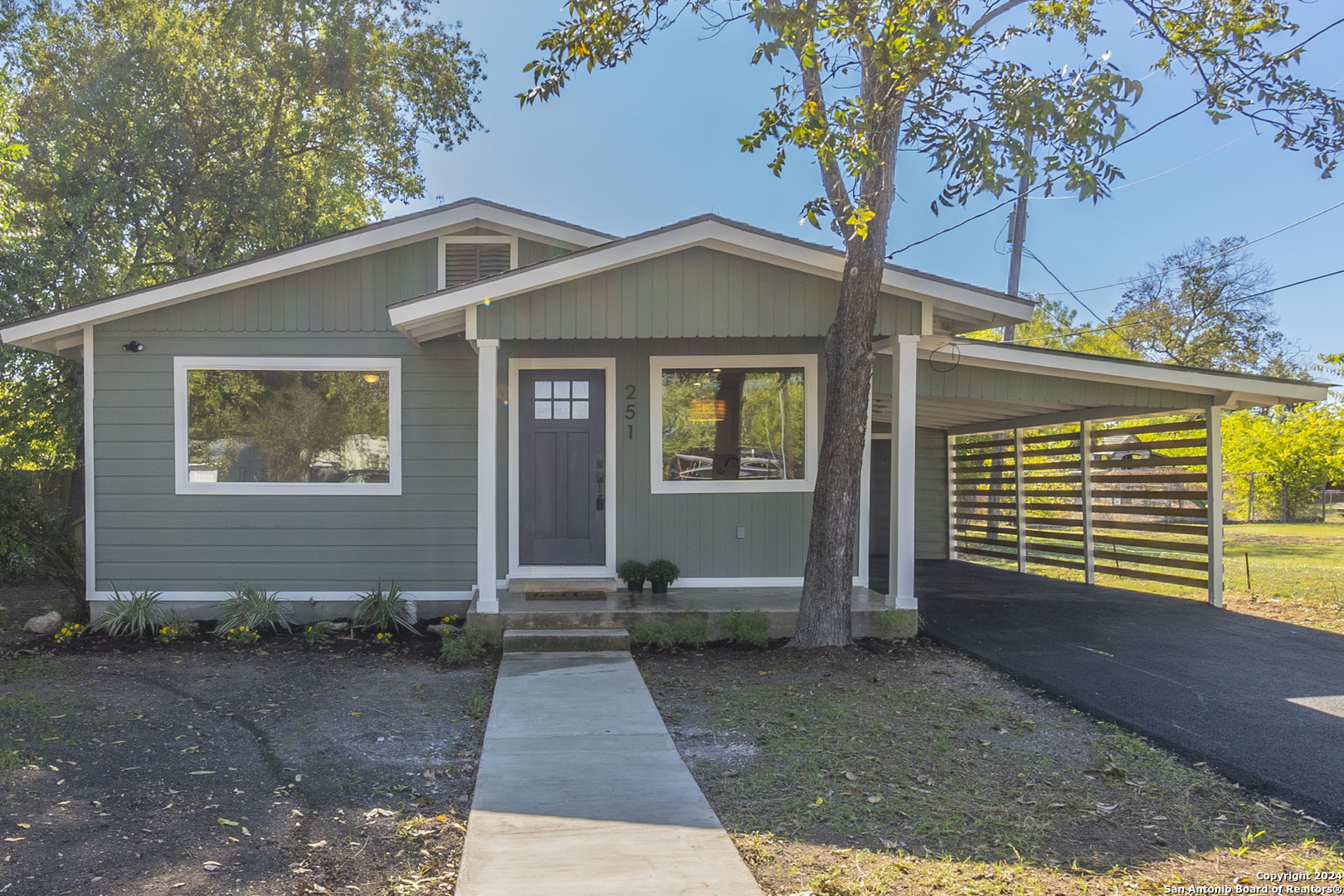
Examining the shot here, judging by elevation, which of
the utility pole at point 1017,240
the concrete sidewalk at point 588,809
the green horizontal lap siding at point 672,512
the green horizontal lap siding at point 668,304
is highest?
the utility pole at point 1017,240

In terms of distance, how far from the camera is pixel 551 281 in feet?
21.1

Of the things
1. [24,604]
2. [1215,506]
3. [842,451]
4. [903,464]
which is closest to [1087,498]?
[1215,506]

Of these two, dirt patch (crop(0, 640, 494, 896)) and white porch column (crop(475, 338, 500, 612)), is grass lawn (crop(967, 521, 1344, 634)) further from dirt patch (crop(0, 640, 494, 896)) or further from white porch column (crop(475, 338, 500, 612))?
dirt patch (crop(0, 640, 494, 896))

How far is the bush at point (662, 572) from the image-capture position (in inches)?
298

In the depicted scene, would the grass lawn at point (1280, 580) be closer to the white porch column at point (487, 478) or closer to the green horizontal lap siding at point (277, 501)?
the white porch column at point (487, 478)

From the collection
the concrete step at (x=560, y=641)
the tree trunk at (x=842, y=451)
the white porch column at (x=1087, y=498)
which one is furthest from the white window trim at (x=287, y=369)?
the white porch column at (x=1087, y=498)

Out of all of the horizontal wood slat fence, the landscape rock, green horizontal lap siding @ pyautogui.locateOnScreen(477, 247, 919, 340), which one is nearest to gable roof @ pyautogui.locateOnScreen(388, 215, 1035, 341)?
green horizontal lap siding @ pyautogui.locateOnScreen(477, 247, 919, 340)

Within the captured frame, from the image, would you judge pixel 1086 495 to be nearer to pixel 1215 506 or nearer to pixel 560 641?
pixel 1215 506

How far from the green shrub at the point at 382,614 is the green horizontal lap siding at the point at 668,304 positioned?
8.48 ft

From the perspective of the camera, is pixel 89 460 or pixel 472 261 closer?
pixel 89 460

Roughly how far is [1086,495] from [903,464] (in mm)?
4549

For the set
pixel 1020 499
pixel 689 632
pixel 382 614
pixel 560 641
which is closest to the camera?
pixel 560 641

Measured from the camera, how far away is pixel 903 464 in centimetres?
691

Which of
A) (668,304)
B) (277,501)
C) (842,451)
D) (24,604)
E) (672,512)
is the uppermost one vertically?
(668,304)
